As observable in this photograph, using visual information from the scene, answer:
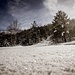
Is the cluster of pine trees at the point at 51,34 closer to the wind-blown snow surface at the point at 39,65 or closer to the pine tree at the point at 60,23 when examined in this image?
the pine tree at the point at 60,23

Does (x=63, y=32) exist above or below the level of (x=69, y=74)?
above

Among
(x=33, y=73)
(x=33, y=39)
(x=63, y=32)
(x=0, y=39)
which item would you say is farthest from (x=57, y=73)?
(x=0, y=39)

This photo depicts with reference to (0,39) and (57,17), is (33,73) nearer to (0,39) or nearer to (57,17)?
(57,17)

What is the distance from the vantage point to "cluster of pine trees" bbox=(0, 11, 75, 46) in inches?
1350

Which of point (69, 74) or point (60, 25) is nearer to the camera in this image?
point (69, 74)

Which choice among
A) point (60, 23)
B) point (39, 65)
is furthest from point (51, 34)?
point (39, 65)

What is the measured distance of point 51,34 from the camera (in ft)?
166

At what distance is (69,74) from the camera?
16.7 feet

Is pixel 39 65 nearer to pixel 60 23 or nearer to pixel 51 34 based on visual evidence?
pixel 60 23

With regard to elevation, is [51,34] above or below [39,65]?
above

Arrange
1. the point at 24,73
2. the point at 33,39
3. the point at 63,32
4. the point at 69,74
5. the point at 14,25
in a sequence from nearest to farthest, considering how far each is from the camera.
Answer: the point at 69,74 < the point at 24,73 < the point at 63,32 < the point at 33,39 < the point at 14,25

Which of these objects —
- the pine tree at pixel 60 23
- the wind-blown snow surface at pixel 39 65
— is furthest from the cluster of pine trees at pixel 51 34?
the wind-blown snow surface at pixel 39 65

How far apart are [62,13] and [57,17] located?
1997mm

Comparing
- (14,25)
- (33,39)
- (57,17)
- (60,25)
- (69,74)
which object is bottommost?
(69,74)
